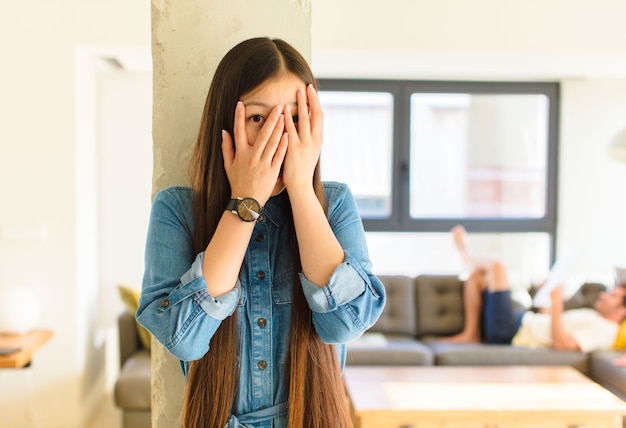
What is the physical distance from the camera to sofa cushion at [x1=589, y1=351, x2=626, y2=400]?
3645mm

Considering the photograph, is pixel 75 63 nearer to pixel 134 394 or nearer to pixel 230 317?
pixel 134 394

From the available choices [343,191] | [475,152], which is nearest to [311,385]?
[343,191]

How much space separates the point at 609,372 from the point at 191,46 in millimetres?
3422

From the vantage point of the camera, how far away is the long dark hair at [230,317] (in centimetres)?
97

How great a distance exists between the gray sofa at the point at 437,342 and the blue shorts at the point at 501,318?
0.09 metres

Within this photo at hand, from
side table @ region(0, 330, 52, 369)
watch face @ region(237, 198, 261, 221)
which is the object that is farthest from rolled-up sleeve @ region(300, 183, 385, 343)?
side table @ region(0, 330, 52, 369)

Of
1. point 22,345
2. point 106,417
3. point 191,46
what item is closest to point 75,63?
point 22,345

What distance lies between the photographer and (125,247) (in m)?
4.64

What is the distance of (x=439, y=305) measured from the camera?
4.45m

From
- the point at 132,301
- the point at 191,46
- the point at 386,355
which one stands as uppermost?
the point at 191,46

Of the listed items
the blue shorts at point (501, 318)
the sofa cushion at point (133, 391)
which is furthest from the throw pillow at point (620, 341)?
the sofa cushion at point (133, 391)

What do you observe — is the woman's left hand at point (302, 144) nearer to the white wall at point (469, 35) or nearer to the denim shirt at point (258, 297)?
the denim shirt at point (258, 297)

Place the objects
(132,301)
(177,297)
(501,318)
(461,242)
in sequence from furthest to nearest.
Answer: (461,242), (501,318), (132,301), (177,297)

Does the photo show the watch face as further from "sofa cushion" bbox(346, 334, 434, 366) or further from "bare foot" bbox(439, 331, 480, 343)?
"bare foot" bbox(439, 331, 480, 343)
